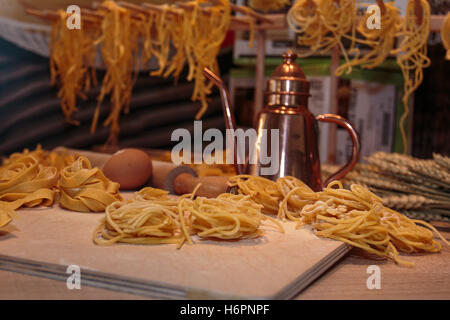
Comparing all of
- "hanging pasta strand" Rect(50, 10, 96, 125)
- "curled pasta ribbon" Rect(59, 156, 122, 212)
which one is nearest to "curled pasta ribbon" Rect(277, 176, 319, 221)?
"curled pasta ribbon" Rect(59, 156, 122, 212)

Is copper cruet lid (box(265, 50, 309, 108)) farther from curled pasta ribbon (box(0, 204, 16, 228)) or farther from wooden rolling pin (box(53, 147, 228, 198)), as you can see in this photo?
curled pasta ribbon (box(0, 204, 16, 228))

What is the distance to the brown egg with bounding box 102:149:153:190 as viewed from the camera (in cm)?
103

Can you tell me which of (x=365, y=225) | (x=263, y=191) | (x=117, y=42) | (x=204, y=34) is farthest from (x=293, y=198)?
(x=117, y=42)

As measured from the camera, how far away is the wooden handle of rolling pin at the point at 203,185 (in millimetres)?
955

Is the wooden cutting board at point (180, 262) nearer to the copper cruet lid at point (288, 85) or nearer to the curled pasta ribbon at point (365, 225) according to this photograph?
the curled pasta ribbon at point (365, 225)

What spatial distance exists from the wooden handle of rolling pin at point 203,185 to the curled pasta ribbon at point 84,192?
178 mm

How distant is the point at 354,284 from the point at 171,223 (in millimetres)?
266

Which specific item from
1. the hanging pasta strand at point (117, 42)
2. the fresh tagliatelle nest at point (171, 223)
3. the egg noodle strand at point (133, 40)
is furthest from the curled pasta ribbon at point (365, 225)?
the hanging pasta strand at point (117, 42)

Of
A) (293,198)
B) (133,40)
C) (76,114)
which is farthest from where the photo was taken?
(76,114)

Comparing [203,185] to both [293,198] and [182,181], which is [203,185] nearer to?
[182,181]

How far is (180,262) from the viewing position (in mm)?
603

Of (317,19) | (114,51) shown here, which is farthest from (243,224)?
(114,51)

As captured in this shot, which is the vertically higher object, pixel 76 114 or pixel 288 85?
pixel 288 85
